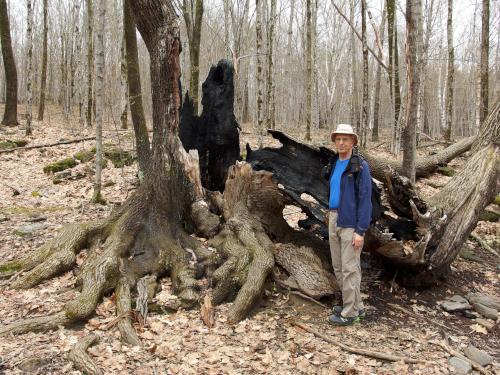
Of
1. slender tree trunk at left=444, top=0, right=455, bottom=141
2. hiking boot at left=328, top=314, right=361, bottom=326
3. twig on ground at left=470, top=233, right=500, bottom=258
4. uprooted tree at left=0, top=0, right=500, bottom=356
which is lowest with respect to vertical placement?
hiking boot at left=328, top=314, right=361, bottom=326

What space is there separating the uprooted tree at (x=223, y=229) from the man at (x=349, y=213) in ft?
1.56

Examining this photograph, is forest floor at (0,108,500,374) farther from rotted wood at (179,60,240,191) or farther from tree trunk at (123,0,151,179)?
tree trunk at (123,0,151,179)

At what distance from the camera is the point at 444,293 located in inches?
218

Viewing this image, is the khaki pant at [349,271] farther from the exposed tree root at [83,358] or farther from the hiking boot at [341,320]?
the exposed tree root at [83,358]

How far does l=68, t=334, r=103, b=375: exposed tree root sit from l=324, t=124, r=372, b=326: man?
2600 mm

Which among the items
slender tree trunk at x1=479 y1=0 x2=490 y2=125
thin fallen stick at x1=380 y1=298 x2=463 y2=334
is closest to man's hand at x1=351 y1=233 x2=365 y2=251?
thin fallen stick at x1=380 y1=298 x2=463 y2=334

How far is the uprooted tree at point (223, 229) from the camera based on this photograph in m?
4.93

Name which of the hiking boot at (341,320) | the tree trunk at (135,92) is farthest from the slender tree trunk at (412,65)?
the tree trunk at (135,92)

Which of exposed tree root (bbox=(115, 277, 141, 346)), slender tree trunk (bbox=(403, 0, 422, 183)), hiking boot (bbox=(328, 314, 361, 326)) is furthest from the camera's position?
slender tree trunk (bbox=(403, 0, 422, 183))

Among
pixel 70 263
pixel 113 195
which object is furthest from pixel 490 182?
pixel 113 195

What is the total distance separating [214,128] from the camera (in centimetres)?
664

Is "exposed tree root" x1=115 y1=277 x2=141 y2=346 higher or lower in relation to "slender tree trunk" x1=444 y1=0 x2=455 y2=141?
lower

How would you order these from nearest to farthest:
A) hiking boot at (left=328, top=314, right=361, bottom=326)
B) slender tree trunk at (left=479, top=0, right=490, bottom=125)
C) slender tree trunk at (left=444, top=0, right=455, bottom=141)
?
hiking boot at (left=328, top=314, right=361, bottom=326) → slender tree trunk at (left=479, top=0, right=490, bottom=125) → slender tree trunk at (left=444, top=0, right=455, bottom=141)

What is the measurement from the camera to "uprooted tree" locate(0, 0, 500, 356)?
4.93 metres
